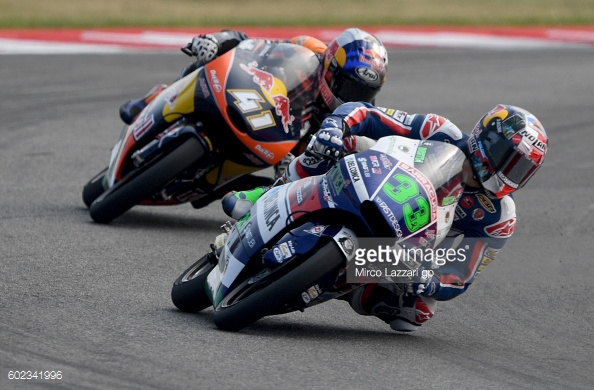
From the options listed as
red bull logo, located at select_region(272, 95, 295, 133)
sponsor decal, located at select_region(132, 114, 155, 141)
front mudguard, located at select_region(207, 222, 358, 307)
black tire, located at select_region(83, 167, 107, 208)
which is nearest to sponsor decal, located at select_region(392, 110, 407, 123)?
front mudguard, located at select_region(207, 222, 358, 307)

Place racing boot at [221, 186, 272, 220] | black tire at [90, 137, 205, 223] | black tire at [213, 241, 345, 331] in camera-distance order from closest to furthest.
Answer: black tire at [213, 241, 345, 331]
racing boot at [221, 186, 272, 220]
black tire at [90, 137, 205, 223]

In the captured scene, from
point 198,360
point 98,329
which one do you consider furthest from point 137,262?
point 198,360

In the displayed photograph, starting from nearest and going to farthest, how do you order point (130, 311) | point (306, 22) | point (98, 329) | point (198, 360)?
point (198, 360) < point (98, 329) < point (130, 311) < point (306, 22)

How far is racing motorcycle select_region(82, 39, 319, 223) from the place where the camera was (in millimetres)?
7516

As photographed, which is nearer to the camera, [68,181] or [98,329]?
[98,329]

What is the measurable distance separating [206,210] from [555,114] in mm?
6273

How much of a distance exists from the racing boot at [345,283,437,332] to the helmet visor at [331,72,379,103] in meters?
1.93

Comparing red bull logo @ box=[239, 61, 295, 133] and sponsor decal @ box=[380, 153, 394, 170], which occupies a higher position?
sponsor decal @ box=[380, 153, 394, 170]

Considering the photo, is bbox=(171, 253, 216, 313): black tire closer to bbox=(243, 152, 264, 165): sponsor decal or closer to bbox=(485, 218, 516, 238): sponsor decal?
bbox=(485, 218, 516, 238): sponsor decal

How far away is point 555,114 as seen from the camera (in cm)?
1371

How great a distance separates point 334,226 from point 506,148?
35.9 inches

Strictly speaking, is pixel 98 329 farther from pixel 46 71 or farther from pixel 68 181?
pixel 46 71

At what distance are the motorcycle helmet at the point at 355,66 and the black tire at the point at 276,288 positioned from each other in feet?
7.68

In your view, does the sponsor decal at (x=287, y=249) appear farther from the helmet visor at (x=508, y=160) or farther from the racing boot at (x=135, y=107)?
the racing boot at (x=135, y=107)
